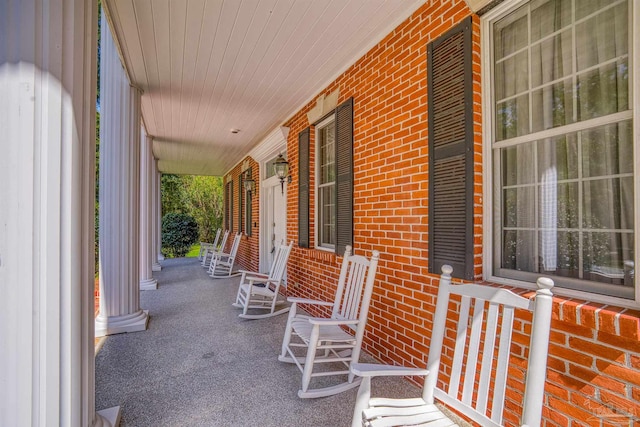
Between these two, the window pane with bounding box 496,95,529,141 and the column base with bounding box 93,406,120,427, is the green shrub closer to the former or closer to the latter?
the column base with bounding box 93,406,120,427

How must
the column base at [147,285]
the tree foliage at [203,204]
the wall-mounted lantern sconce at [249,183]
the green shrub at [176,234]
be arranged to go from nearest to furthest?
the column base at [147,285] → the wall-mounted lantern sconce at [249,183] → the green shrub at [176,234] → the tree foliage at [203,204]

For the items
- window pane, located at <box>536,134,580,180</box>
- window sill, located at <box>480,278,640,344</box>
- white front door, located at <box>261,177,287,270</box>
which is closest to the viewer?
window sill, located at <box>480,278,640,344</box>

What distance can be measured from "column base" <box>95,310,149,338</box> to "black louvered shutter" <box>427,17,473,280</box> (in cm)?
315

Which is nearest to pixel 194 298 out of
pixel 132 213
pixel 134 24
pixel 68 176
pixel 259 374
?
pixel 132 213

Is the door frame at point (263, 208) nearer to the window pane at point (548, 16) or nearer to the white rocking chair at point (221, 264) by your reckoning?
the white rocking chair at point (221, 264)

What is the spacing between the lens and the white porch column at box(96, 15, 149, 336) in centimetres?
330

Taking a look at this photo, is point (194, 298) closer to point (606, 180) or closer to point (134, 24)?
point (134, 24)

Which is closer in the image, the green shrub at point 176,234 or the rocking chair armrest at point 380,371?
the rocking chair armrest at point 380,371

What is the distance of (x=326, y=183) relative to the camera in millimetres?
3955

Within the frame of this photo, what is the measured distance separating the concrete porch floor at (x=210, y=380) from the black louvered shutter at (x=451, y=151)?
110cm

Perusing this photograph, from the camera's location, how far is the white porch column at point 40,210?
1.10 m

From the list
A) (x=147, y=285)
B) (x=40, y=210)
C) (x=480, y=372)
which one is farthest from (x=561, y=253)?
(x=147, y=285)

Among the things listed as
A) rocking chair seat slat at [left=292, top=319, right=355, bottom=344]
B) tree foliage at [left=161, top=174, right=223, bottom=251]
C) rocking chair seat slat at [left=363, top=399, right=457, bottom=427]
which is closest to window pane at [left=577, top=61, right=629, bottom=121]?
rocking chair seat slat at [left=363, top=399, right=457, bottom=427]

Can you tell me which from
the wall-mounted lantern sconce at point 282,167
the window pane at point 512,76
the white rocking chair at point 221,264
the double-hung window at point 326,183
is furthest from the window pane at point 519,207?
the white rocking chair at point 221,264
